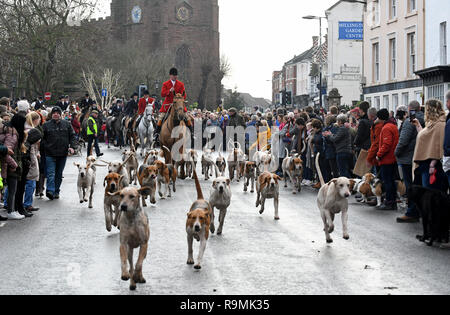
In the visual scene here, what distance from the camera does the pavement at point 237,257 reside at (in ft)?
24.3

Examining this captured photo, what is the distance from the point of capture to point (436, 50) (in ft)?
102

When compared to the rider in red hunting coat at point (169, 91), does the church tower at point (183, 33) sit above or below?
above

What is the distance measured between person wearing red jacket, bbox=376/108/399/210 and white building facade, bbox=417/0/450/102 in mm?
15612

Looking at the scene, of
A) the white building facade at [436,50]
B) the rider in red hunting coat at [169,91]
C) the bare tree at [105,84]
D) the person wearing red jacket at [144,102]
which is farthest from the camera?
the bare tree at [105,84]

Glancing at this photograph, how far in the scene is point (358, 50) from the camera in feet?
209

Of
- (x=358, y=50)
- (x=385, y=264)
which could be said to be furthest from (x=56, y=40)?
(x=385, y=264)

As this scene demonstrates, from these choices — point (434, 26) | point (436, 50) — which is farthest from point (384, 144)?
point (434, 26)

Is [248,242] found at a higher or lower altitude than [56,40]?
lower

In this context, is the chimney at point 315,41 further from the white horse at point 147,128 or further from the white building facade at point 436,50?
the white horse at point 147,128

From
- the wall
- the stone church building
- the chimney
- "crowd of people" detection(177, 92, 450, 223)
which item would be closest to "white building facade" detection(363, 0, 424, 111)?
the wall

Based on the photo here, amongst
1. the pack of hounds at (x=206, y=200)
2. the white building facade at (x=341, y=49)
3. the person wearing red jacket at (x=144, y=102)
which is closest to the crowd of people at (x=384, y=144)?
the pack of hounds at (x=206, y=200)

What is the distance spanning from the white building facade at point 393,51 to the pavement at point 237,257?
20.3m
